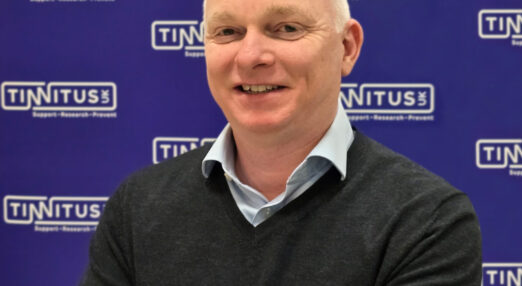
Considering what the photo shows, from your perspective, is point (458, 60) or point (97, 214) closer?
point (458, 60)

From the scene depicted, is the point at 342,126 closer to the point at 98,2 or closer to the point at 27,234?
the point at 98,2

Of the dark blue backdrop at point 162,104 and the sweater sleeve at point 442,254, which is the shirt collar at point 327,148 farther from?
the dark blue backdrop at point 162,104

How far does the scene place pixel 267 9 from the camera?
1.42 meters

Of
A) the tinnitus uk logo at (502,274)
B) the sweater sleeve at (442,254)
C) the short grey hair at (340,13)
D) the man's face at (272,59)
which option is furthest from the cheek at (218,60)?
the tinnitus uk logo at (502,274)

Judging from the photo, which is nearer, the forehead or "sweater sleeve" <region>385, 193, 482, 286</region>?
"sweater sleeve" <region>385, 193, 482, 286</region>

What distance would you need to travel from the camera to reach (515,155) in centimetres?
245

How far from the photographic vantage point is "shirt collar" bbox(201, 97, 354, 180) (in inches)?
58.5

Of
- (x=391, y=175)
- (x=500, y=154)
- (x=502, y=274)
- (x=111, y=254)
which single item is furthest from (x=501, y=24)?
(x=111, y=254)

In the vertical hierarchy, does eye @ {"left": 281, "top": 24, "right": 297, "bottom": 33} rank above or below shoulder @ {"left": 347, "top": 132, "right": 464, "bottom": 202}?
above

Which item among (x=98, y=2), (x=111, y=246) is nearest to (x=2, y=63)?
(x=98, y=2)

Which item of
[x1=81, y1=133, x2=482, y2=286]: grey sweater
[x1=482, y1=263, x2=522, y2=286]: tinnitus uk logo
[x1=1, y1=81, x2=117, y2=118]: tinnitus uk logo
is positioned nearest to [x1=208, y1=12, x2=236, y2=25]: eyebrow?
[x1=81, y1=133, x2=482, y2=286]: grey sweater

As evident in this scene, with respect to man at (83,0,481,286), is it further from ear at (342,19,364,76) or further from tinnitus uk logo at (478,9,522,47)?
tinnitus uk logo at (478,9,522,47)

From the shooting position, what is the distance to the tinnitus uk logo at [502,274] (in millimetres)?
2461

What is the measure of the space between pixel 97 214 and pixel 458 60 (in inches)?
62.7
